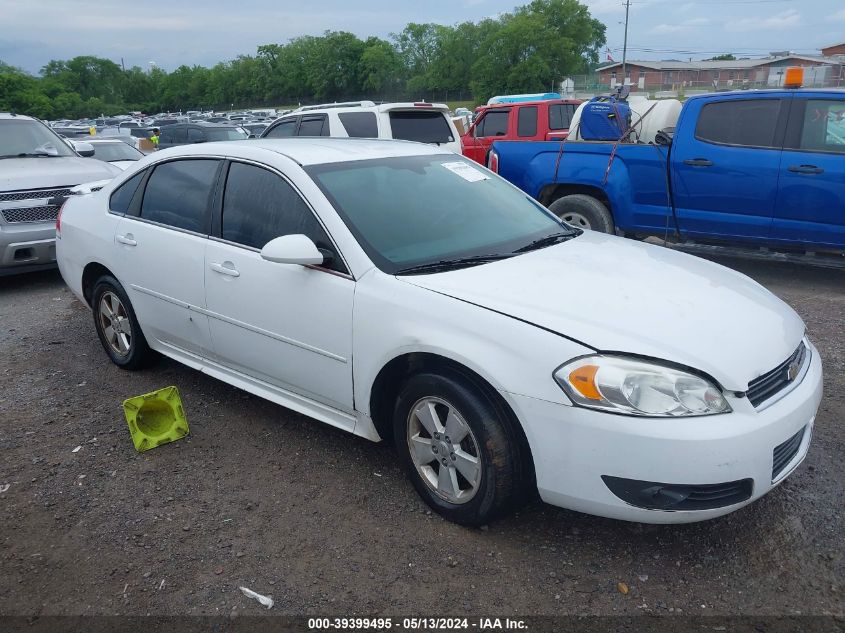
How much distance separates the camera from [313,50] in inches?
4500

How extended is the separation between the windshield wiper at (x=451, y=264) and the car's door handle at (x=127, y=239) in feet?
7.09

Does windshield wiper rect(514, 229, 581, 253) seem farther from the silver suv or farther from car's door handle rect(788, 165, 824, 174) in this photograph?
the silver suv

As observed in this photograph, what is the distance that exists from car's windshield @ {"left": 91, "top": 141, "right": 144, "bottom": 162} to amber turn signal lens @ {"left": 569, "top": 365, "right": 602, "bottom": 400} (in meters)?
11.7

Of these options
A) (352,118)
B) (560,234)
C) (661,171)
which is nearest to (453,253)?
(560,234)

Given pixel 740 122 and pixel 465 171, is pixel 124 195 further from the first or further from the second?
pixel 740 122

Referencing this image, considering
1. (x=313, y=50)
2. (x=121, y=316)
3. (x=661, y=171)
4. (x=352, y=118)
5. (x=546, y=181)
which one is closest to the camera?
(x=121, y=316)

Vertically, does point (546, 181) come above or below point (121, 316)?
above

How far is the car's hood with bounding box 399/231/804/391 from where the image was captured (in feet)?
8.60

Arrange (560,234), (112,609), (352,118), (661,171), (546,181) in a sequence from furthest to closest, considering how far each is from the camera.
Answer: (352,118) → (546,181) → (661,171) → (560,234) → (112,609)

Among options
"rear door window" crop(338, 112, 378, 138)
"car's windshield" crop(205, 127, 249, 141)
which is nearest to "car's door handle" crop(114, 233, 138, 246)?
"rear door window" crop(338, 112, 378, 138)

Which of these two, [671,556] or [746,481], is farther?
[671,556]

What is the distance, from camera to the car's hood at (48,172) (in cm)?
743

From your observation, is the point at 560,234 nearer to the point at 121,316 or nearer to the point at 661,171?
the point at 121,316

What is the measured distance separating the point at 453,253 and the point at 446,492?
1110mm
